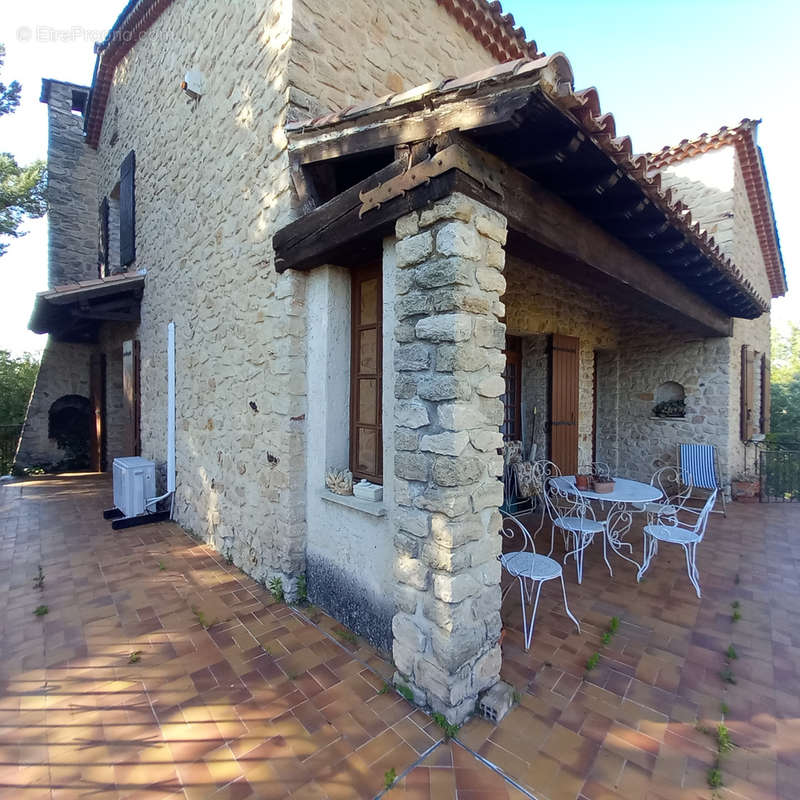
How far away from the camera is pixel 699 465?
6.66 m

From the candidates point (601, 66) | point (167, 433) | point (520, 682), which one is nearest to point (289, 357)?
point (520, 682)

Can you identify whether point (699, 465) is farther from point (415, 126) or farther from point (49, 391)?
point (49, 391)

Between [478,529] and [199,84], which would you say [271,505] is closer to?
[478,529]

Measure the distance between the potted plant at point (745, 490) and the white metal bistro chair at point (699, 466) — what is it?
287 millimetres

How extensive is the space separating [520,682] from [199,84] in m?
5.93

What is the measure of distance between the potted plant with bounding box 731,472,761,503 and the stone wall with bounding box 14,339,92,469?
41.3ft

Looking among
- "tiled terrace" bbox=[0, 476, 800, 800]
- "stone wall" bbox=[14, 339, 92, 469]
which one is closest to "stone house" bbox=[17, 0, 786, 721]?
"tiled terrace" bbox=[0, 476, 800, 800]

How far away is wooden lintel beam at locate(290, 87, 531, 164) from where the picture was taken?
1811mm

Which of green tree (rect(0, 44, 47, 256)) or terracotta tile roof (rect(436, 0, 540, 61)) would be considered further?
green tree (rect(0, 44, 47, 256))

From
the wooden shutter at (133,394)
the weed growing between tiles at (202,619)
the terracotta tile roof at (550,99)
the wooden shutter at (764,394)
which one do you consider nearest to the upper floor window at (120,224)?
the wooden shutter at (133,394)

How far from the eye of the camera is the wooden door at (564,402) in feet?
19.6

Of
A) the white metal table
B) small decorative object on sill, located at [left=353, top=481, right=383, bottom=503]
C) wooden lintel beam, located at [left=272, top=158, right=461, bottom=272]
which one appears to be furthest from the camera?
the white metal table

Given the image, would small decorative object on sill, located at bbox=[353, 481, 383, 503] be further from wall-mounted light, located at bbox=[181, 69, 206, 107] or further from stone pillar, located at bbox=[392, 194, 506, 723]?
wall-mounted light, located at bbox=[181, 69, 206, 107]

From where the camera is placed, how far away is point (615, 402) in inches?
301
